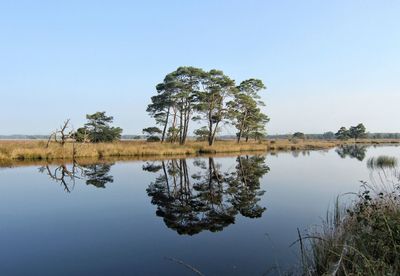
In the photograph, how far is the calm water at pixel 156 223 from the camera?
5359 mm

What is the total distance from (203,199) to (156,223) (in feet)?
10.0

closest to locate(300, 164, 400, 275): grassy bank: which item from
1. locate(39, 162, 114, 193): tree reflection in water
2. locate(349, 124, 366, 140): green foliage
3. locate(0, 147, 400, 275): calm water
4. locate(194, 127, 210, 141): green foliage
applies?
locate(0, 147, 400, 275): calm water

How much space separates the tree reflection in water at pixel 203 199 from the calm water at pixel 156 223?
0.10 feet

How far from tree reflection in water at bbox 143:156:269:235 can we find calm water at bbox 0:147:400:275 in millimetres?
30

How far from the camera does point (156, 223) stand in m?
7.89

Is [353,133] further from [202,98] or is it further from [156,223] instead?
[156,223]

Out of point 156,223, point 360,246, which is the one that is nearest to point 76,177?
point 156,223

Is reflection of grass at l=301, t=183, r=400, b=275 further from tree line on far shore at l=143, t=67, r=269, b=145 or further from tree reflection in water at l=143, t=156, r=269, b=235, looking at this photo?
tree line on far shore at l=143, t=67, r=269, b=145

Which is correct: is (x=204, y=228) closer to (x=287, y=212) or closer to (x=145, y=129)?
(x=287, y=212)

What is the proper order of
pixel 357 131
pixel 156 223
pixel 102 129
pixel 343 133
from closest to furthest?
pixel 156 223 < pixel 102 129 < pixel 357 131 < pixel 343 133

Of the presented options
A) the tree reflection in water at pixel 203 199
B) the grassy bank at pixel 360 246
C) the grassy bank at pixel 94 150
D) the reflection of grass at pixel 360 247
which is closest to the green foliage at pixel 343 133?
the grassy bank at pixel 94 150

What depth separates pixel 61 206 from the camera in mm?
9961

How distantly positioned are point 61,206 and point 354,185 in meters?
11.1

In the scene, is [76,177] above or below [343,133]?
below
